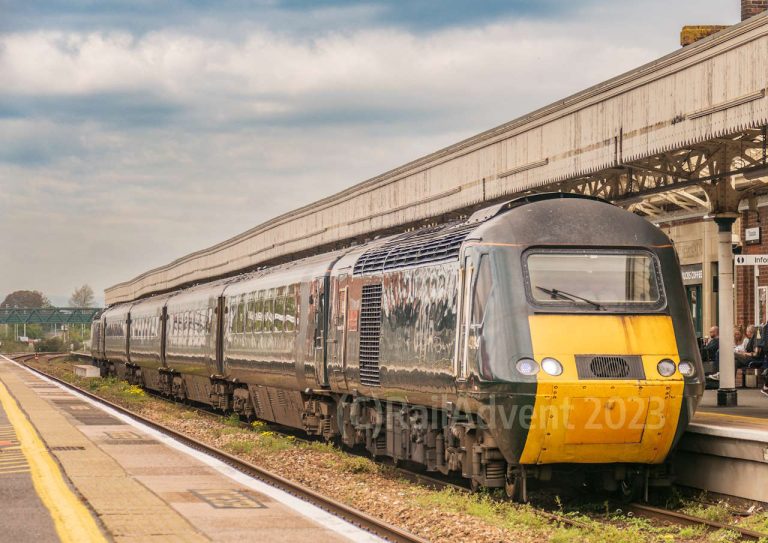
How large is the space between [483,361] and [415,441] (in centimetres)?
294

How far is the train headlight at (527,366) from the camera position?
11.5 metres

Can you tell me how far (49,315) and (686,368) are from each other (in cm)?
14860

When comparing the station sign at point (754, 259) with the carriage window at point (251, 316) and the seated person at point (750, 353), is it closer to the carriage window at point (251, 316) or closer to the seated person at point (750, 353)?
the seated person at point (750, 353)

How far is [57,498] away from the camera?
12055 mm

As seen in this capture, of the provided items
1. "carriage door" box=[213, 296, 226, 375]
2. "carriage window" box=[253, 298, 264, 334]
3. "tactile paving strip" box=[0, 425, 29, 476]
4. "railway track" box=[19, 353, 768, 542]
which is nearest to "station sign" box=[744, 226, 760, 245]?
"carriage window" box=[253, 298, 264, 334]

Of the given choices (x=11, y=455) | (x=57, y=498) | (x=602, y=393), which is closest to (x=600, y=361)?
(x=602, y=393)

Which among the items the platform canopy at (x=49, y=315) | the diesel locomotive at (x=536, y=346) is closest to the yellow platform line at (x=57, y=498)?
the diesel locomotive at (x=536, y=346)

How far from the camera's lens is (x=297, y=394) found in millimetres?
19922

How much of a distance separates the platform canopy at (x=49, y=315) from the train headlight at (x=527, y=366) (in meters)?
144

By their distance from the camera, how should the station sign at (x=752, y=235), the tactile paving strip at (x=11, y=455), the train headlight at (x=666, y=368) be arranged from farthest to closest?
the station sign at (x=752, y=235) → the tactile paving strip at (x=11, y=455) → the train headlight at (x=666, y=368)

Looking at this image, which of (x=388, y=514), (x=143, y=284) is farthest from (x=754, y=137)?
(x=143, y=284)

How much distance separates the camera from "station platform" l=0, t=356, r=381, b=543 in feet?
33.6

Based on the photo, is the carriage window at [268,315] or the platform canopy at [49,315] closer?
the carriage window at [268,315]

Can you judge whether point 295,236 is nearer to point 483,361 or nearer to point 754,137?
point 754,137
